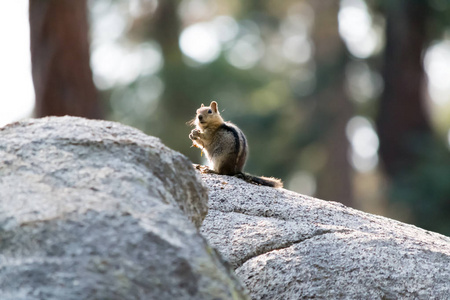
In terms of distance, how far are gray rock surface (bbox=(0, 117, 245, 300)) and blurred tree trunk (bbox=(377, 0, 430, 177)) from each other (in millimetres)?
17054

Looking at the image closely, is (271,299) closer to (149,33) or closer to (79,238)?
(79,238)

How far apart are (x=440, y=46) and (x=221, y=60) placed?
32.4 feet

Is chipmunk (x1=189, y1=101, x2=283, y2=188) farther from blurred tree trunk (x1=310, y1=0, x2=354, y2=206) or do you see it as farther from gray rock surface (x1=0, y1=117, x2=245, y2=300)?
blurred tree trunk (x1=310, y1=0, x2=354, y2=206)

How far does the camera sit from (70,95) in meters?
12.6

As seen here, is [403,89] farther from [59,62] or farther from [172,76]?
[59,62]

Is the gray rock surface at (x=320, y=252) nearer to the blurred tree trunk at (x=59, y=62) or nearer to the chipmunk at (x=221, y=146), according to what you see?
the chipmunk at (x=221, y=146)

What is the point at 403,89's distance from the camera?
830 inches

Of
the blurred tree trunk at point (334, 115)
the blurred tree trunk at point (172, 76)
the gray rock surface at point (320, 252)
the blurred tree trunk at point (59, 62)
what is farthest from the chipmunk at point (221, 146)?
the blurred tree trunk at point (172, 76)

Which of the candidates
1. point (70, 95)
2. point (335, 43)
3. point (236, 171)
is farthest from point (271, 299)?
point (335, 43)

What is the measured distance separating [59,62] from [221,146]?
5635 mm

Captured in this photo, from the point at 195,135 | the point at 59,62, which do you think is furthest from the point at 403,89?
the point at 195,135

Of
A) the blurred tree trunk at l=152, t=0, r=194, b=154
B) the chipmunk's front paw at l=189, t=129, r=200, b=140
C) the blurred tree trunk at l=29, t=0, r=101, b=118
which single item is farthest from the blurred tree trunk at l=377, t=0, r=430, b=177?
the chipmunk's front paw at l=189, t=129, r=200, b=140

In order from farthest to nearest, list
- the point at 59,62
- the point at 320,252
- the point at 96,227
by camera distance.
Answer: the point at 59,62
the point at 320,252
the point at 96,227

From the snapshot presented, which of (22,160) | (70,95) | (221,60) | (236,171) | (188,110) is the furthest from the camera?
(221,60)
